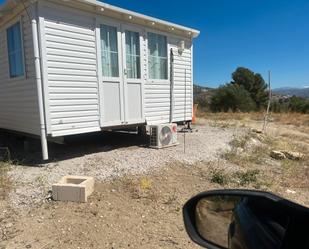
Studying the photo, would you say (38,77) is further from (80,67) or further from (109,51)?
(109,51)

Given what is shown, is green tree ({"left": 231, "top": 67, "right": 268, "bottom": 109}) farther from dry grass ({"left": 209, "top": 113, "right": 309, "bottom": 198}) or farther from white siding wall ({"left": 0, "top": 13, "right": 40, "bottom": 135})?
white siding wall ({"left": 0, "top": 13, "right": 40, "bottom": 135})

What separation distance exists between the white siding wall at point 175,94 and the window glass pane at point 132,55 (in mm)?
496

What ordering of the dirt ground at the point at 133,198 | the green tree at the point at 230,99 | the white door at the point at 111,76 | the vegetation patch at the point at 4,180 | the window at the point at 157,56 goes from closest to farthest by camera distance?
the dirt ground at the point at 133,198, the vegetation patch at the point at 4,180, the white door at the point at 111,76, the window at the point at 157,56, the green tree at the point at 230,99

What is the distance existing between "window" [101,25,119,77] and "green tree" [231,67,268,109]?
1250 inches

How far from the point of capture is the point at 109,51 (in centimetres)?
682

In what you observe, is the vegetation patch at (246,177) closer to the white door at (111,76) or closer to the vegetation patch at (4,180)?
the white door at (111,76)

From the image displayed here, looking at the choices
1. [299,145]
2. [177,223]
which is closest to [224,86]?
[299,145]

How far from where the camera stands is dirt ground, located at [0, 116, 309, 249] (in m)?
3.32

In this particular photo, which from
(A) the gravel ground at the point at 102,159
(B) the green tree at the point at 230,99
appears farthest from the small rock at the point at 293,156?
(B) the green tree at the point at 230,99

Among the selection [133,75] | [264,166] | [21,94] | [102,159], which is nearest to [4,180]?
[102,159]

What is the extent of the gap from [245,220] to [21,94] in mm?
6271

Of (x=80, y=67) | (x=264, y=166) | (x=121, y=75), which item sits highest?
(x=80, y=67)

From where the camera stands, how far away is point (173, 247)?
319cm

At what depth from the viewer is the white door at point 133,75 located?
7141 mm
